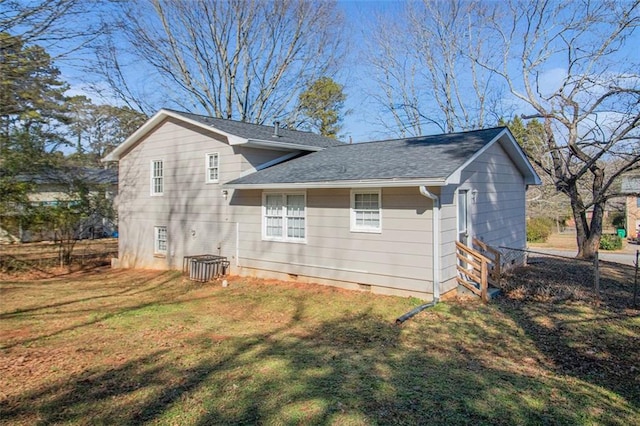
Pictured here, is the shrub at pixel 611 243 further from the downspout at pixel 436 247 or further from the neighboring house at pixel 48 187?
the neighboring house at pixel 48 187

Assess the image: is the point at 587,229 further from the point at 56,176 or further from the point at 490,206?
the point at 56,176

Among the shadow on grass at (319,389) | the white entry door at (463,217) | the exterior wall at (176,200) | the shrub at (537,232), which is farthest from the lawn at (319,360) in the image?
the shrub at (537,232)

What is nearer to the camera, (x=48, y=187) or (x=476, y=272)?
(x=476, y=272)

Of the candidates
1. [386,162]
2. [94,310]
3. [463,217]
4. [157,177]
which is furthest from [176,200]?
[463,217]

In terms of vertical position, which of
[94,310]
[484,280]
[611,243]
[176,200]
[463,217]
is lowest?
[94,310]

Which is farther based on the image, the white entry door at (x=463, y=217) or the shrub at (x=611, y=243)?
the shrub at (x=611, y=243)

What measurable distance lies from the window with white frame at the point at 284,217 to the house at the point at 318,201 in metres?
0.03

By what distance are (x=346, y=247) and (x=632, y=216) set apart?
3424cm

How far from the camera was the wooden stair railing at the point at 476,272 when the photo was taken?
8.84m

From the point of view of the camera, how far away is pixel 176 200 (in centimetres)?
1421

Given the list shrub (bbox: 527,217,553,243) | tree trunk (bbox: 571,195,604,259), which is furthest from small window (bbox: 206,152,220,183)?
shrub (bbox: 527,217,553,243)

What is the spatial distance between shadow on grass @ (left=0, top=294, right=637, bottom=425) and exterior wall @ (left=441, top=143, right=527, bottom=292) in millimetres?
2989

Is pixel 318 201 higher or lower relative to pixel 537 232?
higher

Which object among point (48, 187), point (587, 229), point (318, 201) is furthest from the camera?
point (587, 229)
